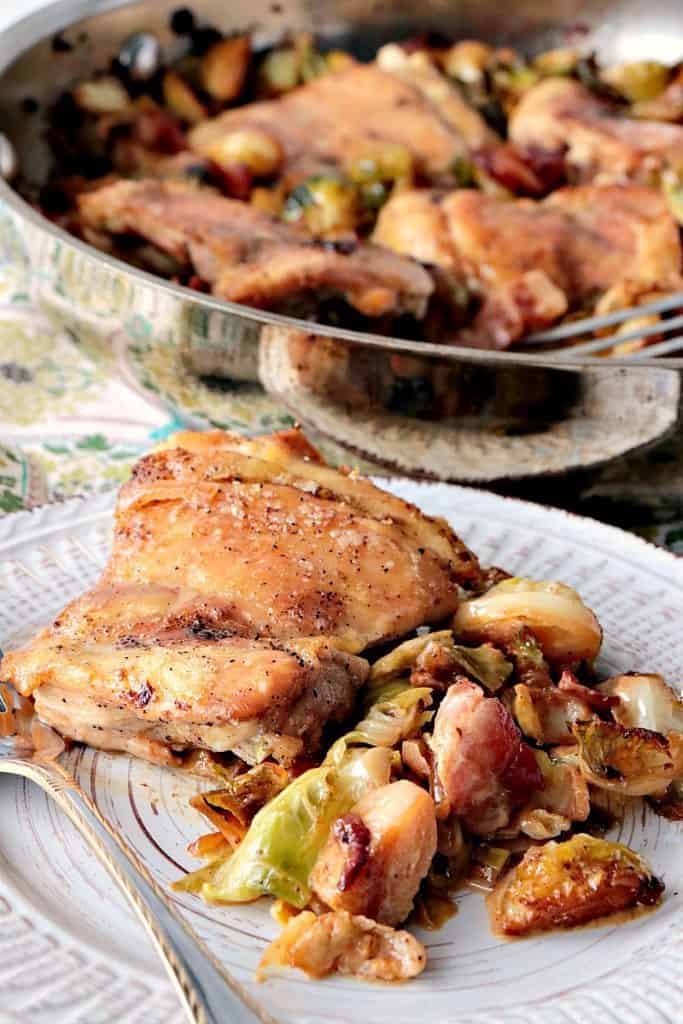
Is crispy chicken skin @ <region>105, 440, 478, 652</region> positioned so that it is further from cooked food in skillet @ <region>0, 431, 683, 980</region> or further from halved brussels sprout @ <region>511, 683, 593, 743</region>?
halved brussels sprout @ <region>511, 683, 593, 743</region>

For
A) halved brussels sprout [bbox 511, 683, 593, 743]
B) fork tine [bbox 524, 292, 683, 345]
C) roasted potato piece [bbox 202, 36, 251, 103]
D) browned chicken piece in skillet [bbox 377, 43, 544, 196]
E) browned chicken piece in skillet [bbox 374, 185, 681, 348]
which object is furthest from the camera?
roasted potato piece [bbox 202, 36, 251, 103]

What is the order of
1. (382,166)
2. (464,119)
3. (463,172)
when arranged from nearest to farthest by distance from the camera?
(382,166)
(463,172)
(464,119)

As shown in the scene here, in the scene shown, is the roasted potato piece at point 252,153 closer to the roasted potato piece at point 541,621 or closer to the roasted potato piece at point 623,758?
the roasted potato piece at point 541,621

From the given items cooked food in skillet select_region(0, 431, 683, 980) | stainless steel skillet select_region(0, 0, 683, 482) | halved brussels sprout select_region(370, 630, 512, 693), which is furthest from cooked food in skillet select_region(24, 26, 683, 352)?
halved brussels sprout select_region(370, 630, 512, 693)

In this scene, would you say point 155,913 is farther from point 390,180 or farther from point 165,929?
point 390,180

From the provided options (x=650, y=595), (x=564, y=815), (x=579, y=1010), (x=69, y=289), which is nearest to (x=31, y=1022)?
(x=579, y=1010)

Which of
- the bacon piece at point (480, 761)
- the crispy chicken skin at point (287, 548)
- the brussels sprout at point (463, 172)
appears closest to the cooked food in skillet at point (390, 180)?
the brussels sprout at point (463, 172)

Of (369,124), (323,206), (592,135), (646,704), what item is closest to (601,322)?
(323,206)

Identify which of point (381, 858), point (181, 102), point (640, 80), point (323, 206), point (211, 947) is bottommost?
point (211, 947)
